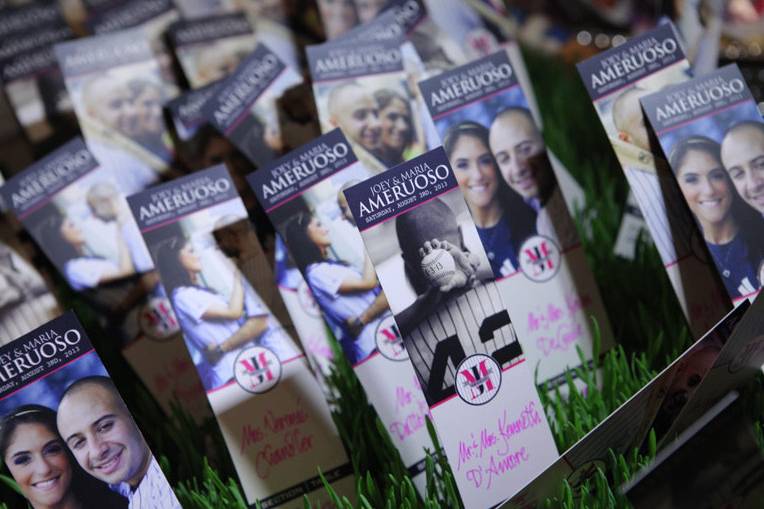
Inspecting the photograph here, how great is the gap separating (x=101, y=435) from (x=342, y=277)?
1.15 ft

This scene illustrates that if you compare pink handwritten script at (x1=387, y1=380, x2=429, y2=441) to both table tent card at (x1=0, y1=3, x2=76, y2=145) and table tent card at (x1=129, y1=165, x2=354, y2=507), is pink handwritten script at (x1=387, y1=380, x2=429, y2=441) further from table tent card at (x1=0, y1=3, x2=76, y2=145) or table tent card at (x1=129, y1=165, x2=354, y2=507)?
table tent card at (x1=0, y1=3, x2=76, y2=145)

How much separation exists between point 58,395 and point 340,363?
1.41 feet

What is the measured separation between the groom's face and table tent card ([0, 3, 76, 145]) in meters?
0.90

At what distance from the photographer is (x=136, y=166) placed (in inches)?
57.1

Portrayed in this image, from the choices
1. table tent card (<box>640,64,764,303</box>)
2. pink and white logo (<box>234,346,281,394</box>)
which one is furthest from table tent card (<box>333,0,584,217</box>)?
pink and white logo (<box>234,346,281,394</box>)

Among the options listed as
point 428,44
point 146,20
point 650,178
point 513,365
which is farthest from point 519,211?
point 146,20

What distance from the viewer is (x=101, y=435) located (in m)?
0.96

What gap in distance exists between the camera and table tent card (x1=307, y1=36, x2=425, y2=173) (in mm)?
1241

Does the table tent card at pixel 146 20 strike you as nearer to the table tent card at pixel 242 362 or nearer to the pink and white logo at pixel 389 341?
the table tent card at pixel 242 362

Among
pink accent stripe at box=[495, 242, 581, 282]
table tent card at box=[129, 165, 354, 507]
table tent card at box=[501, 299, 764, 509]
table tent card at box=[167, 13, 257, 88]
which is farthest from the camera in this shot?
table tent card at box=[167, 13, 257, 88]

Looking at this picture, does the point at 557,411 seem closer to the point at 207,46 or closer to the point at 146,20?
the point at 207,46

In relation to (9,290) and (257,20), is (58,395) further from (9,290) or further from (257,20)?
(257,20)

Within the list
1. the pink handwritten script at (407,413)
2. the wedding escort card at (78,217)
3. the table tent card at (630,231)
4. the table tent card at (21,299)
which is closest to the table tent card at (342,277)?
the pink handwritten script at (407,413)

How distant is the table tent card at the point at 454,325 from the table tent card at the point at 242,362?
20 centimetres
